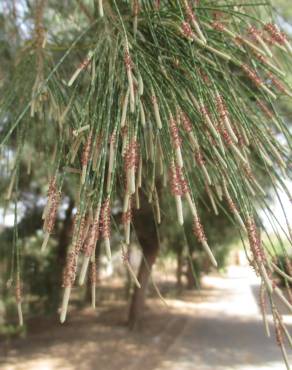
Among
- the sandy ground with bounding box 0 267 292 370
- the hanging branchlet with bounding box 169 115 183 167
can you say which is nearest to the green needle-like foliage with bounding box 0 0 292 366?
the hanging branchlet with bounding box 169 115 183 167

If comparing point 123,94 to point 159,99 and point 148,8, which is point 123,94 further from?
point 148,8

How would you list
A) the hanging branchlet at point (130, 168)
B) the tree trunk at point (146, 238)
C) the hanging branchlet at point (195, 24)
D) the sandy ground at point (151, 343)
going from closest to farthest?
the hanging branchlet at point (130, 168), the hanging branchlet at point (195, 24), the sandy ground at point (151, 343), the tree trunk at point (146, 238)

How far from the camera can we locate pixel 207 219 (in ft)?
19.3

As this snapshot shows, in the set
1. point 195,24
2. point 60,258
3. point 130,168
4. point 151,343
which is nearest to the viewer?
point 130,168

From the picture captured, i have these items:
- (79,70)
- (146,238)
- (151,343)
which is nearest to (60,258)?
(146,238)

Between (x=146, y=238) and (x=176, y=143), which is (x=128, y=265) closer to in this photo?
(x=176, y=143)

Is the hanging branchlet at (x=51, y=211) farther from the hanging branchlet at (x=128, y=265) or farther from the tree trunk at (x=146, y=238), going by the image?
the tree trunk at (x=146, y=238)

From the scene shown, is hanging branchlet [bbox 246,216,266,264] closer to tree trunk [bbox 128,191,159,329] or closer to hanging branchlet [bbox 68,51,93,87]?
hanging branchlet [bbox 68,51,93,87]

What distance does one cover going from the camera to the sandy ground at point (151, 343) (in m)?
5.63

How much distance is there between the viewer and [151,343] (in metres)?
6.89

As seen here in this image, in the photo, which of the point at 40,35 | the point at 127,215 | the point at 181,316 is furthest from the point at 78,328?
the point at 127,215

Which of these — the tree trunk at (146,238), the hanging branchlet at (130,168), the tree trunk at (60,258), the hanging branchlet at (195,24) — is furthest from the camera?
the tree trunk at (60,258)

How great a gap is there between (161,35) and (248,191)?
321 millimetres

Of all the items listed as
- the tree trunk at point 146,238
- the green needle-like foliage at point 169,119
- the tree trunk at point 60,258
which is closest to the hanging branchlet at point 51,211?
the green needle-like foliage at point 169,119
